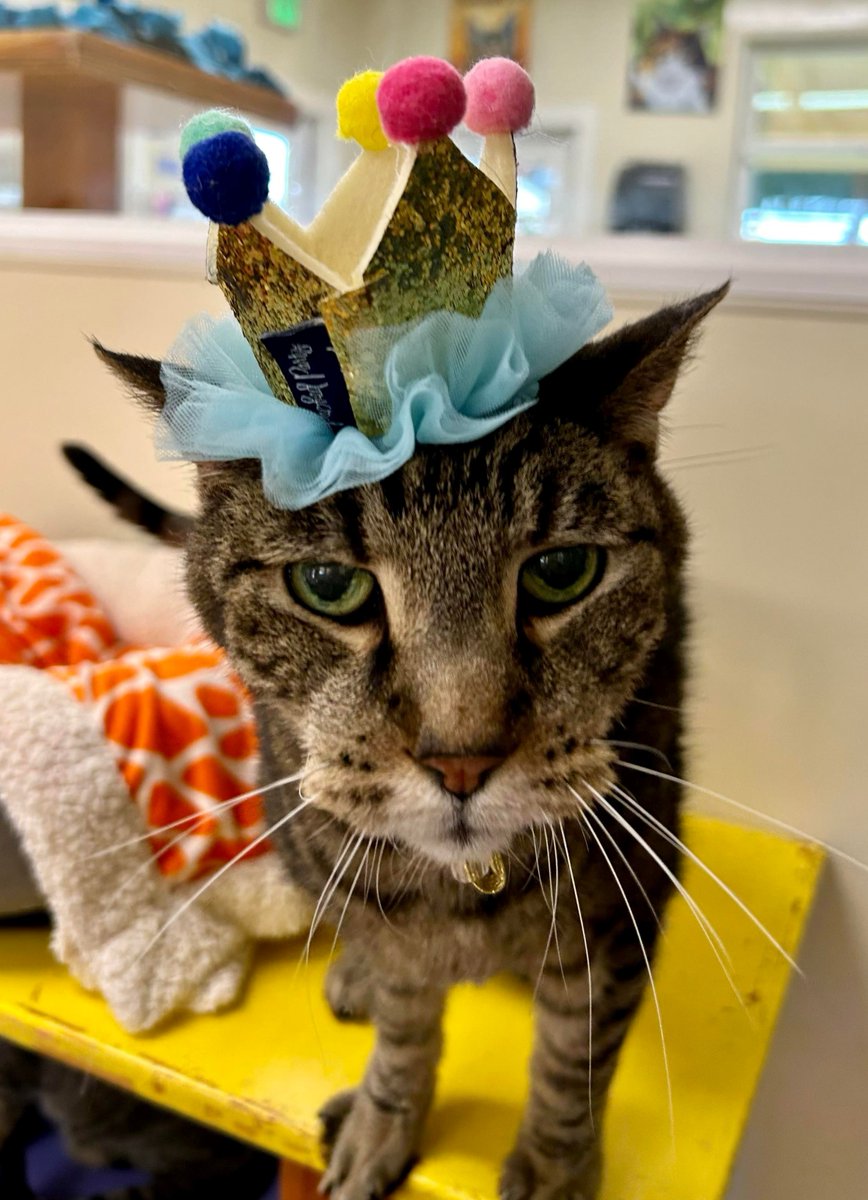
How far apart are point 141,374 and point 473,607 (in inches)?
8.5

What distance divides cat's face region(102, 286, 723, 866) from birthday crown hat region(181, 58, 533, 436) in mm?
64

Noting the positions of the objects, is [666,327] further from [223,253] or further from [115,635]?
[115,635]

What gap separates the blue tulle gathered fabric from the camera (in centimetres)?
42

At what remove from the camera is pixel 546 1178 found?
585 millimetres

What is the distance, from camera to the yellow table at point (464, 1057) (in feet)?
2.03

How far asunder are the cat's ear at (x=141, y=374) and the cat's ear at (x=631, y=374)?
204mm

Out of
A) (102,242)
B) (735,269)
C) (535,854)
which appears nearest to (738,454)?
(735,269)

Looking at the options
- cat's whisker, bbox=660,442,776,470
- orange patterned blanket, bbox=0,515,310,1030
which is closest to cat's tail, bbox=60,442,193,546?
orange patterned blanket, bbox=0,515,310,1030

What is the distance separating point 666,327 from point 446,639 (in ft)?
0.65

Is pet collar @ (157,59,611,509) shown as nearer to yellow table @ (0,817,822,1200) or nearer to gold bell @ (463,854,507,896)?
gold bell @ (463,854,507,896)

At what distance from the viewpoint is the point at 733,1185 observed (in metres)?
1.06

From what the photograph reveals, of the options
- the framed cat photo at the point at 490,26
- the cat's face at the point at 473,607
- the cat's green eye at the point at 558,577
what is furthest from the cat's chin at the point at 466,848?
the framed cat photo at the point at 490,26

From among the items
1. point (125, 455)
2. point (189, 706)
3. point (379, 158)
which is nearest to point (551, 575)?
point (379, 158)

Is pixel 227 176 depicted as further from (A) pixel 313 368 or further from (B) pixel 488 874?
(B) pixel 488 874
